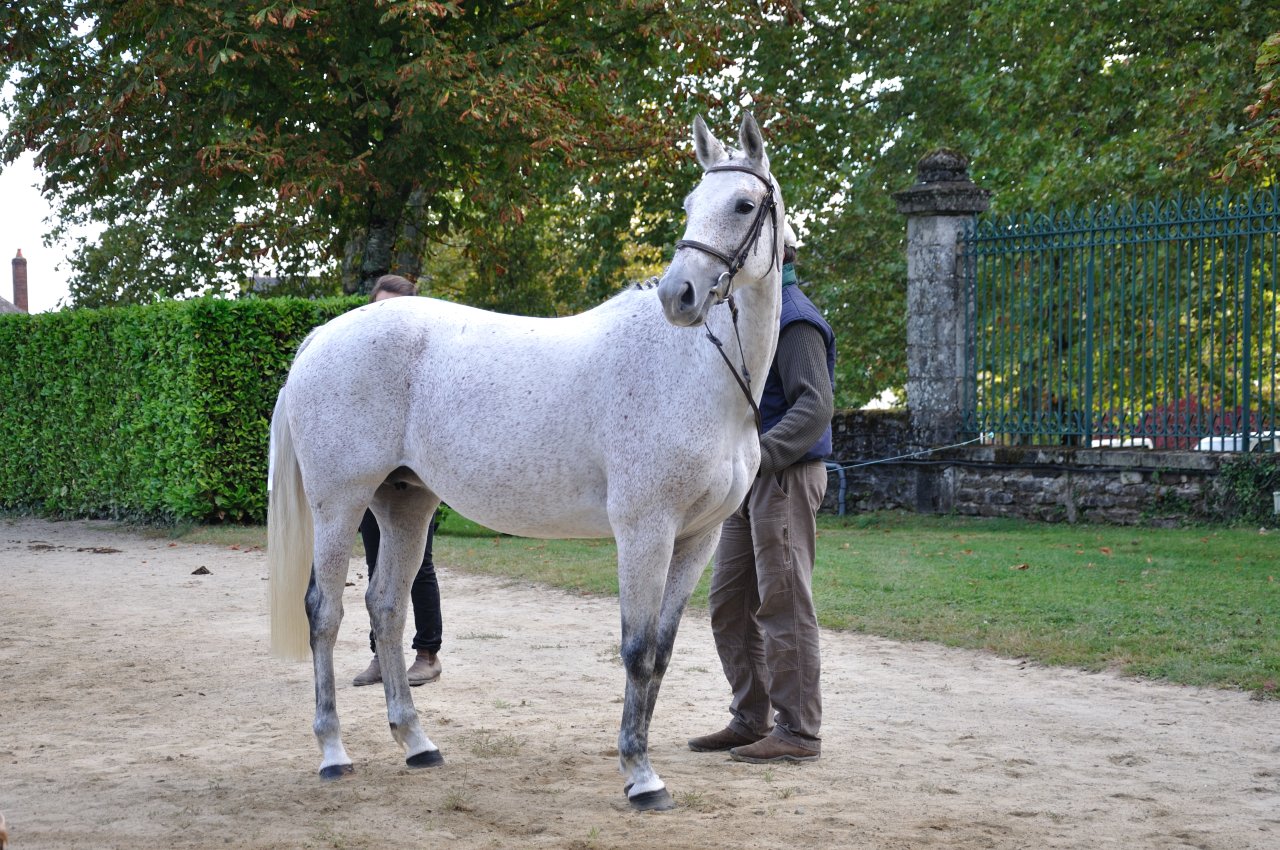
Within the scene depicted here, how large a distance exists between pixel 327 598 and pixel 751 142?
2.53 metres

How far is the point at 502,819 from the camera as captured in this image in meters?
4.57

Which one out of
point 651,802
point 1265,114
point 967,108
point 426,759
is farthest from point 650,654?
point 967,108

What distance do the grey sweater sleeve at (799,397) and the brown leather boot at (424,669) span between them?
101 inches

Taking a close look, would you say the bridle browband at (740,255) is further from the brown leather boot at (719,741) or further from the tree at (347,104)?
the tree at (347,104)

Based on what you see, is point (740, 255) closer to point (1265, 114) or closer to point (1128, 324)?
→ point (1265, 114)

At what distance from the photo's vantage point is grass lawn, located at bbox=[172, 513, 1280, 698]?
24.7 feet

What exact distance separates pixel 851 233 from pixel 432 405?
18593mm

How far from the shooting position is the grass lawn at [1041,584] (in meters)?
7.53

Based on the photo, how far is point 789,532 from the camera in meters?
5.46

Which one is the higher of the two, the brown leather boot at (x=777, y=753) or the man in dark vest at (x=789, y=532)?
the man in dark vest at (x=789, y=532)

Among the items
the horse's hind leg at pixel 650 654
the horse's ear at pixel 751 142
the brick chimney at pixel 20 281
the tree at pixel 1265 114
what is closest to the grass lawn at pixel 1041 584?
the horse's hind leg at pixel 650 654

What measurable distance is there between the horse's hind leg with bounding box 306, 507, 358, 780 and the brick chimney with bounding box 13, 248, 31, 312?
5531 centimetres

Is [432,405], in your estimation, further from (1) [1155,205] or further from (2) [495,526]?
(1) [1155,205]

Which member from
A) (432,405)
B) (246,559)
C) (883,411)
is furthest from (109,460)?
(432,405)
